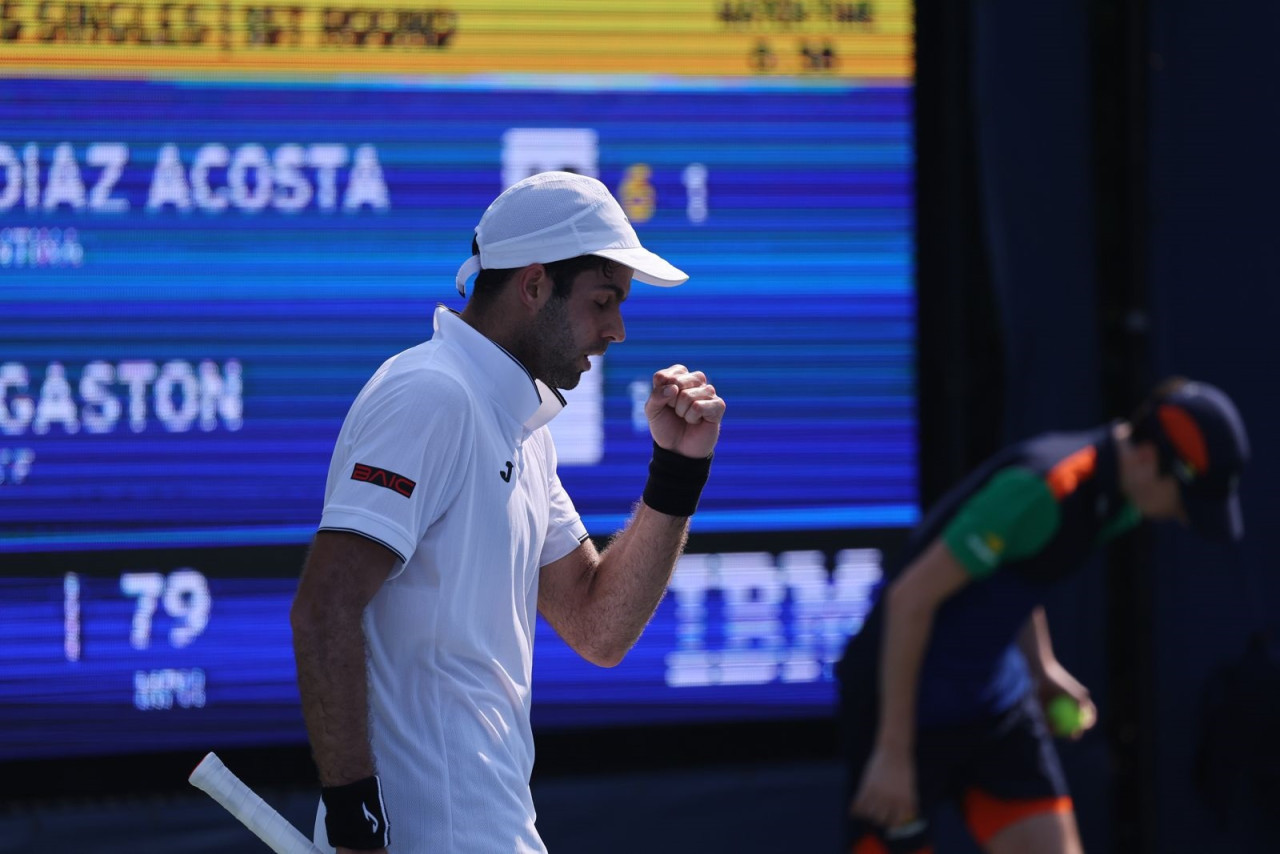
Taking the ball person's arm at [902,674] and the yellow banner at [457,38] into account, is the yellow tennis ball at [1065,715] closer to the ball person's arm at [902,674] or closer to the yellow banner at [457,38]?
the ball person's arm at [902,674]

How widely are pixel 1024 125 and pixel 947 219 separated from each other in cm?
46

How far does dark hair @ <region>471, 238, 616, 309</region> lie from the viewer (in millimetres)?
2641

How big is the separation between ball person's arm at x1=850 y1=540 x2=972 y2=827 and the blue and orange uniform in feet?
0.24

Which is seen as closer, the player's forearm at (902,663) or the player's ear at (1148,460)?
the player's forearm at (902,663)

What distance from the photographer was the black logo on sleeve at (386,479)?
2.31 m

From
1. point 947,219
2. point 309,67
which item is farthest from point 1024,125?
point 309,67

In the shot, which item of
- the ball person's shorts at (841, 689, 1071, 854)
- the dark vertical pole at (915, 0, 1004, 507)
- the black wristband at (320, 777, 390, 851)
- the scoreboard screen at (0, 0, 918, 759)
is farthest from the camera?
the dark vertical pole at (915, 0, 1004, 507)

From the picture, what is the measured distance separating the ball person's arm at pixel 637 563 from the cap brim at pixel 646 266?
168 millimetres

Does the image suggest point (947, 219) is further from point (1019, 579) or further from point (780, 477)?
point (1019, 579)

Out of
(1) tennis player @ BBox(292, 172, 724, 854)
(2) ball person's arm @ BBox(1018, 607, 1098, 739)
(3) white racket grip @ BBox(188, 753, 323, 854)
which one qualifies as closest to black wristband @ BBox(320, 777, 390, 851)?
(1) tennis player @ BBox(292, 172, 724, 854)

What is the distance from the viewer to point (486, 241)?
264cm

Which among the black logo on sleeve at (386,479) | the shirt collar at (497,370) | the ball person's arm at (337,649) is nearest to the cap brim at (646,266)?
the shirt collar at (497,370)

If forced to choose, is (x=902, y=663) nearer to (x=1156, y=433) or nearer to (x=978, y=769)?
(x=978, y=769)

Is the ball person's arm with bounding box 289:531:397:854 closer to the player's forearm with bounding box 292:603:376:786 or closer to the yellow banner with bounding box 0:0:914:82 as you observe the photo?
the player's forearm with bounding box 292:603:376:786
